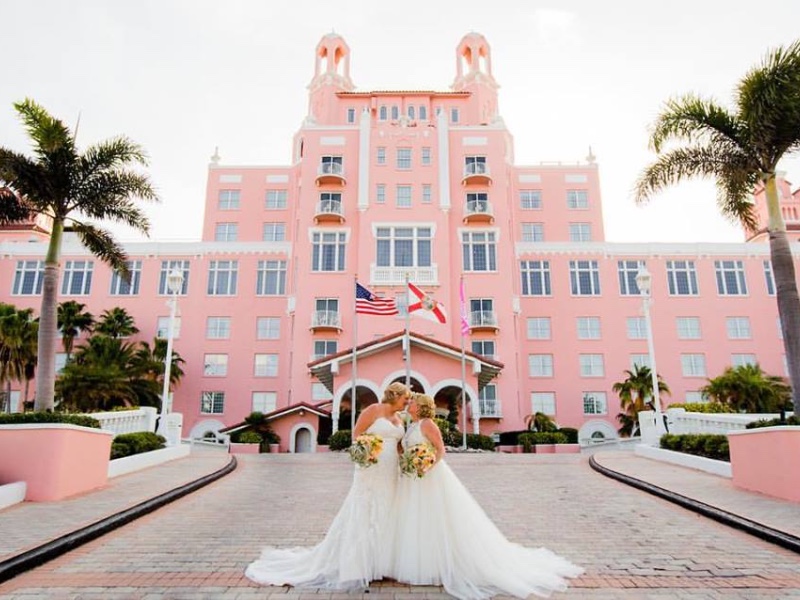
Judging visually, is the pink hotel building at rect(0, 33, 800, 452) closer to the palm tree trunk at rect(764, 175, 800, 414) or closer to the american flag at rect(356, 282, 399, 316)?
the american flag at rect(356, 282, 399, 316)

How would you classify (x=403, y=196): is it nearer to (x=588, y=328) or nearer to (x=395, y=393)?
(x=588, y=328)

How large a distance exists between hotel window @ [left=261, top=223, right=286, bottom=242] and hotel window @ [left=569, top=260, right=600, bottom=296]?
851 inches

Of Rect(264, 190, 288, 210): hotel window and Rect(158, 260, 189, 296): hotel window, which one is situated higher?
Rect(264, 190, 288, 210): hotel window

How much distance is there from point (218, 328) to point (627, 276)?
28.4 meters

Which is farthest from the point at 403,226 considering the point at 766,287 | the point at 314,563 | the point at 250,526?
the point at 314,563

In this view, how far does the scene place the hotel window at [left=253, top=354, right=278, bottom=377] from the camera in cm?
4038

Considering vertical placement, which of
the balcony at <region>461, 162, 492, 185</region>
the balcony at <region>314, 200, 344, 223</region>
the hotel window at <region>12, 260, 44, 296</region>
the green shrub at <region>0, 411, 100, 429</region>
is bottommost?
the green shrub at <region>0, 411, 100, 429</region>

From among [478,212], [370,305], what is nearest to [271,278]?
[478,212]

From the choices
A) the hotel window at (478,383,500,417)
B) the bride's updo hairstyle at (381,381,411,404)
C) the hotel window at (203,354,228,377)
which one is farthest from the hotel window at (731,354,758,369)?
the bride's updo hairstyle at (381,381,411,404)

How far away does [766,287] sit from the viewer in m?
41.8

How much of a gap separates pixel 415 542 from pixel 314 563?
1017 millimetres

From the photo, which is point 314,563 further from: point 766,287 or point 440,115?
point 766,287

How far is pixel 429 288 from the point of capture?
3566 centimetres

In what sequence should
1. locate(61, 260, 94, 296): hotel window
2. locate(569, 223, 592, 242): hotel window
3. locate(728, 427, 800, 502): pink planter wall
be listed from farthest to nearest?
locate(569, 223, 592, 242): hotel window
locate(61, 260, 94, 296): hotel window
locate(728, 427, 800, 502): pink planter wall
